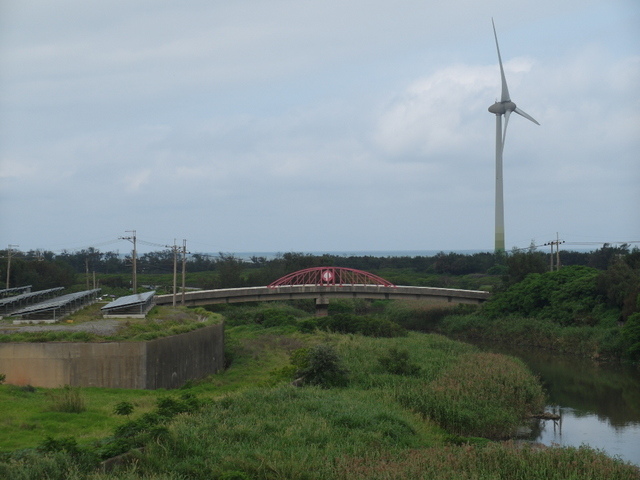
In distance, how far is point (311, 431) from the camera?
2148 centimetres

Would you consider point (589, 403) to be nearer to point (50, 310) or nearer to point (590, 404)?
point (590, 404)

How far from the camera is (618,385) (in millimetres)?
42469

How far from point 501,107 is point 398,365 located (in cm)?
6534

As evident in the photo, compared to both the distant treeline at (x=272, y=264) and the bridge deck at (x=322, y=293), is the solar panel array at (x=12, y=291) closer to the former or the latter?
the distant treeline at (x=272, y=264)

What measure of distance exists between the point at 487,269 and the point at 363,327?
74.9m

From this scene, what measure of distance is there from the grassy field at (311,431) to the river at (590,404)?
1795 mm

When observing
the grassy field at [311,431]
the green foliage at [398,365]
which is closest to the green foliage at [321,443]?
the grassy field at [311,431]

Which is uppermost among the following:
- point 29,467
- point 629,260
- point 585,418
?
point 629,260

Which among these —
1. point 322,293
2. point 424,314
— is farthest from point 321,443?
point 424,314

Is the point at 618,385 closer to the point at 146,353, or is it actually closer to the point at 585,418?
the point at 585,418

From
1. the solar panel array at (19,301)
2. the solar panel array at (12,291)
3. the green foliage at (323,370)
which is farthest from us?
the solar panel array at (12,291)

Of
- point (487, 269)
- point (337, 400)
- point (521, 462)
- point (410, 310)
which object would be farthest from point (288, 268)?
point (521, 462)

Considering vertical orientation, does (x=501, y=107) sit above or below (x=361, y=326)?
above

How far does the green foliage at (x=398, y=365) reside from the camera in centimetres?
3556
